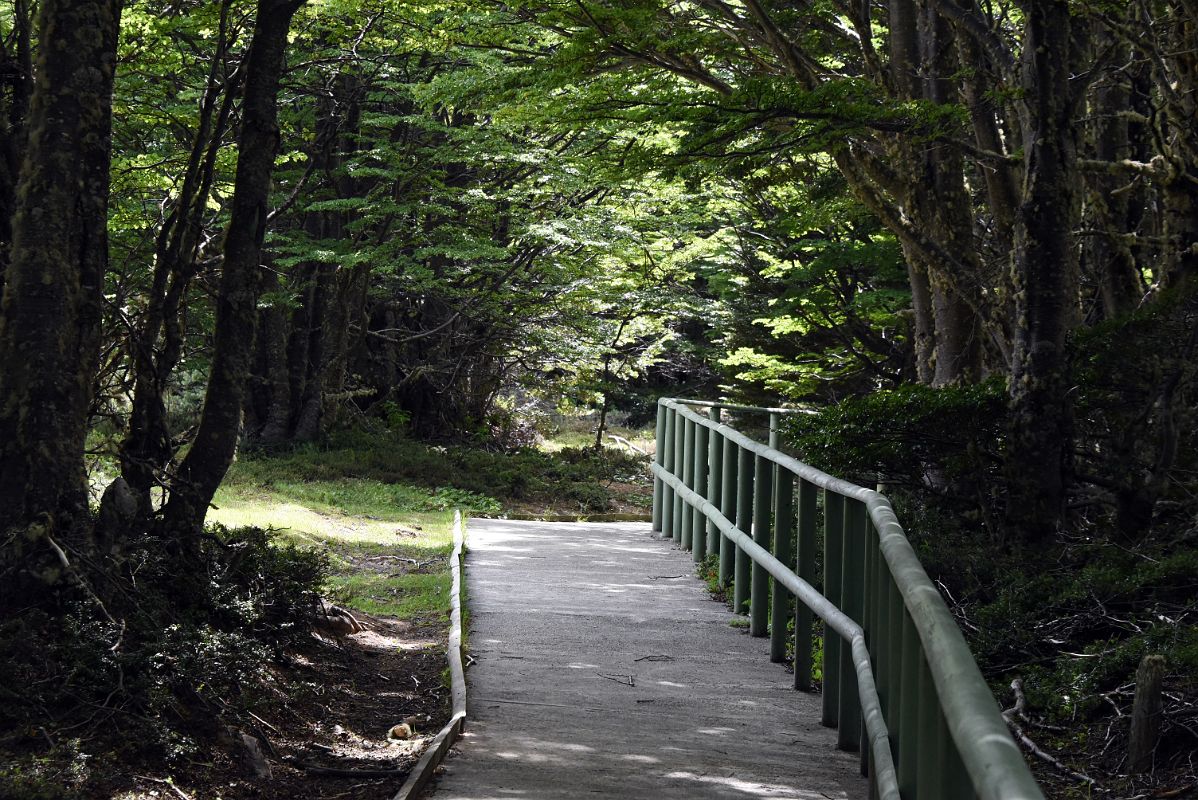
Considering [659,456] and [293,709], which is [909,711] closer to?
[293,709]

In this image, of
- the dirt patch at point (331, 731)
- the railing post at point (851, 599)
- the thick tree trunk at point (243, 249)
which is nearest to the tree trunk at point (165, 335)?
the thick tree trunk at point (243, 249)

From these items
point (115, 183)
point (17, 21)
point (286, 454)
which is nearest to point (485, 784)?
point (17, 21)

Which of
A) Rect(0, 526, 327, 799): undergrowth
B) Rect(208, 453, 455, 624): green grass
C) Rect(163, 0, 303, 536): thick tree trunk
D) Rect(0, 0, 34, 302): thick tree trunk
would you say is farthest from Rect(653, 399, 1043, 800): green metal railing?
Rect(0, 0, 34, 302): thick tree trunk

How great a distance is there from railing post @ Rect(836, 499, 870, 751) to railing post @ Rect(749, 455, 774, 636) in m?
1.90

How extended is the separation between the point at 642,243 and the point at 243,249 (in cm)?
1460

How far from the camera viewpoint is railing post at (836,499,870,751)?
5070 millimetres

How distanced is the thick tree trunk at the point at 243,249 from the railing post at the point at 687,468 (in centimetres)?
418

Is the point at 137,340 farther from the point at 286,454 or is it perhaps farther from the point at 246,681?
the point at 286,454

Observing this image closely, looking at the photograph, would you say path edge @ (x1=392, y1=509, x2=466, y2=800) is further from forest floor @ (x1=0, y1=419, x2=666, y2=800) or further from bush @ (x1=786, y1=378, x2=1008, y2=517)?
bush @ (x1=786, y1=378, x2=1008, y2=517)

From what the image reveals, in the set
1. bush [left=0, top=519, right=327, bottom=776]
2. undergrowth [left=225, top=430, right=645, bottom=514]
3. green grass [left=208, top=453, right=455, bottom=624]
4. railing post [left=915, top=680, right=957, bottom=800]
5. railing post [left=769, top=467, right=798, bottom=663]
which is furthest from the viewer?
undergrowth [left=225, top=430, right=645, bottom=514]

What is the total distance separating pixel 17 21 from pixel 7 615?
316cm

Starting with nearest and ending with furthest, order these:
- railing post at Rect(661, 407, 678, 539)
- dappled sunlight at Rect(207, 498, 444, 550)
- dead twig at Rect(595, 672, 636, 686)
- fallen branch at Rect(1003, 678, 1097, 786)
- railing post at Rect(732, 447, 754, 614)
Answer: fallen branch at Rect(1003, 678, 1097, 786)
dead twig at Rect(595, 672, 636, 686)
railing post at Rect(732, 447, 754, 614)
railing post at Rect(661, 407, 678, 539)
dappled sunlight at Rect(207, 498, 444, 550)

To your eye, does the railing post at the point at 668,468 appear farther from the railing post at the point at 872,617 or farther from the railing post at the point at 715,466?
the railing post at the point at 872,617

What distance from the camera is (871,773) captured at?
4.18 metres
